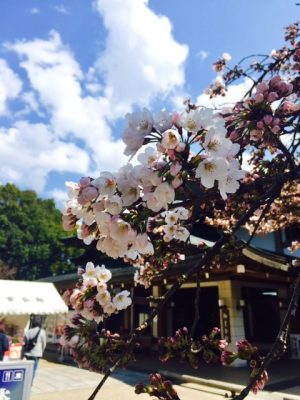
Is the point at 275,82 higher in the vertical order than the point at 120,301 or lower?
higher

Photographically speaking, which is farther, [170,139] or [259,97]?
[259,97]

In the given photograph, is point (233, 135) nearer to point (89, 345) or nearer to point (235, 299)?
point (89, 345)

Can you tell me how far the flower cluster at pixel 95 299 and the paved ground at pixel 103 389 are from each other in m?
5.12

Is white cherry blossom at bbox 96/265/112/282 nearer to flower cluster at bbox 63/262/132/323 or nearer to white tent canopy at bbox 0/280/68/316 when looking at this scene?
flower cluster at bbox 63/262/132/323

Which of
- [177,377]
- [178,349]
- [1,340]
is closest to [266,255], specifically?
[177,377]

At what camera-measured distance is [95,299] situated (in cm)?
175

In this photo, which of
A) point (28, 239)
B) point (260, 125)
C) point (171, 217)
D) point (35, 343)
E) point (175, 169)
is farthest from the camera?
point (28, 239)

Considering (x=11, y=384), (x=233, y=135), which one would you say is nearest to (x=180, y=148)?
(x=233, y=135)

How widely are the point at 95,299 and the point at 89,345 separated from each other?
226 mm

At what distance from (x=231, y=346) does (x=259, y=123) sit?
29.8ft

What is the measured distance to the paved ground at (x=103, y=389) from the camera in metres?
6.56

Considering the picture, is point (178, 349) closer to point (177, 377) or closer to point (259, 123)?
point (259, 123)

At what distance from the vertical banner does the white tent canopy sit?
23.6 ft


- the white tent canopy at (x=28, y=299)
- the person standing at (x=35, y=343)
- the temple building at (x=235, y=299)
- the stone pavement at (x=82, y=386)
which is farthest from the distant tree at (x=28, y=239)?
the person standing at (x=35, y=343)
